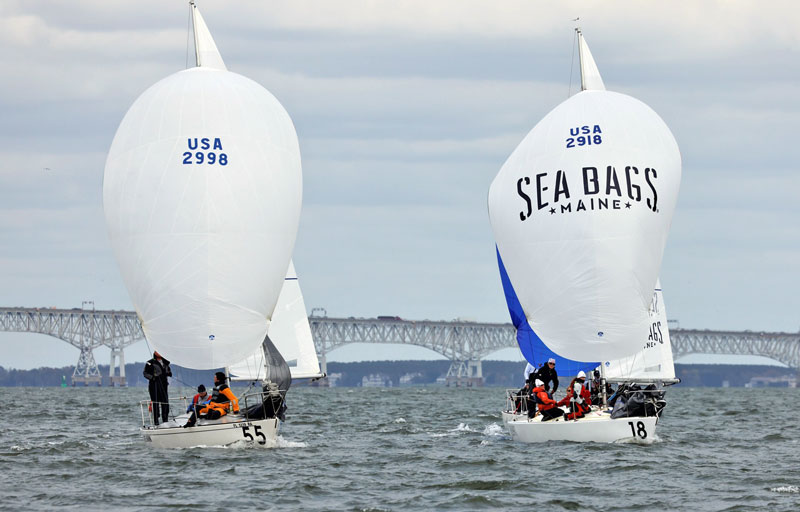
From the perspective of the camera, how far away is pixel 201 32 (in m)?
24.1

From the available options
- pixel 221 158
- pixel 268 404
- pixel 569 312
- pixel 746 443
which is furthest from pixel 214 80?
pixel 746 443

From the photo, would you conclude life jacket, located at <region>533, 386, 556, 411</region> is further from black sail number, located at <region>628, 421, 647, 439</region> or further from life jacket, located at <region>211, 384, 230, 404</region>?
life jacket, located at <region>211, 384, 230, 404</region>

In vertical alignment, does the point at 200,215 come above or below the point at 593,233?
above

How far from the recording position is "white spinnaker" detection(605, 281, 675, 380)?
107 feet

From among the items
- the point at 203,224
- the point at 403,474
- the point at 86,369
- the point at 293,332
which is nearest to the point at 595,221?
the point at 403,474

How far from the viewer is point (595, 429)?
75.3ft

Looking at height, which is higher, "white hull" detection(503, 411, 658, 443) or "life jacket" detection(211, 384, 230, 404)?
"life jacket" detection(211, 384, 230, 404)

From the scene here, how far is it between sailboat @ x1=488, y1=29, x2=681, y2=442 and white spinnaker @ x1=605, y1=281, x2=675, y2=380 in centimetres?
807

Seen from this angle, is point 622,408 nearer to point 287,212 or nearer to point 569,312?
point 569,312

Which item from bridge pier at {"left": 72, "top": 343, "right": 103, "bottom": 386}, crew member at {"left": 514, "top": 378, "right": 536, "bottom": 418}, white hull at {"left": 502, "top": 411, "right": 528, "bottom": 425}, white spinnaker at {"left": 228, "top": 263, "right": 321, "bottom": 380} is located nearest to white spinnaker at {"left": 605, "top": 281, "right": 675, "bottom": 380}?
white hull at {"left": 502, "top": 411, "right": 528, "bottom": 425}

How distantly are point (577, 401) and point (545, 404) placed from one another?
62 centimetres

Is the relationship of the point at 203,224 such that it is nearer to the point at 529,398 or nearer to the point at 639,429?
the point at 529,398

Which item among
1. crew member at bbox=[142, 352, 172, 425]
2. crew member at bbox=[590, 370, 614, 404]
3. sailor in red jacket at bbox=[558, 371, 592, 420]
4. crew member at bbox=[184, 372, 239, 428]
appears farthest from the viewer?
crew member at bbox=[590, 370, 614, 404]

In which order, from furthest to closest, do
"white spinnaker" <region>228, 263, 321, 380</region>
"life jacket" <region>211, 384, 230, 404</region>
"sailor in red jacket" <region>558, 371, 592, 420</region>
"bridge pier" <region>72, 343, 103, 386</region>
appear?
"bridge pier" <region>72, 343, 103, 386</region> → "white spinnaker" <region>228, 263, 321, 380</region> → "sailor in red jacket" <region>558, 371, 592, 420</region> → "life jacket" <region>211, 384, 230, 404</region>
